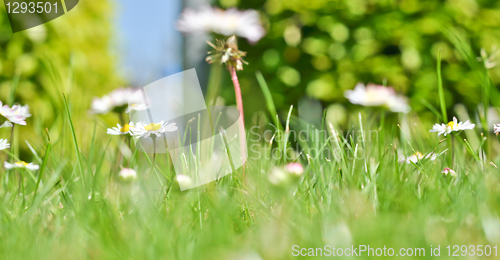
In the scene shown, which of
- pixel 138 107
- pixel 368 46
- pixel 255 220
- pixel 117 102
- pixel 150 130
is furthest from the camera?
pixel 368 46

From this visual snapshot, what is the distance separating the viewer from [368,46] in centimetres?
242

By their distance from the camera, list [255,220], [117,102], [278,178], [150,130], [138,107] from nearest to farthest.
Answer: [278,178] < [255,220] < [150,130] < [138,107] < [117,102]

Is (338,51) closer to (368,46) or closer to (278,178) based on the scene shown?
(368,46)

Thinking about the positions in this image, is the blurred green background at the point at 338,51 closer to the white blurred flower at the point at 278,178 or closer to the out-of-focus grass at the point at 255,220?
the out-of-focus grass at the point at 255,220

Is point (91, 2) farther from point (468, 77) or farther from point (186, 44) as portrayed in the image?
point (468, 77)

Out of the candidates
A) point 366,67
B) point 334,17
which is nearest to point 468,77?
point 366,67

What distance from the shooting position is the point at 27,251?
2.02 feet

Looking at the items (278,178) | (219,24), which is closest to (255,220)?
(278,178)

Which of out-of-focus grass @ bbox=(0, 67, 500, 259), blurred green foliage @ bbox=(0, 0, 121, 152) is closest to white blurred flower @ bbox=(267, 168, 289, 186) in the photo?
out-of-focus grass @ bbox=(0, 67, 500, 259)

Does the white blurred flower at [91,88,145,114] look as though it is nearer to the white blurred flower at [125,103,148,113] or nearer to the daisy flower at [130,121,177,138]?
the white blurred flower at [125,103,148,113]

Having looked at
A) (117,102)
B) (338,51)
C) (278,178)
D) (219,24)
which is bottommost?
(338,51)

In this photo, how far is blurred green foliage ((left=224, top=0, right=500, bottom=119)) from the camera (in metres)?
2.35

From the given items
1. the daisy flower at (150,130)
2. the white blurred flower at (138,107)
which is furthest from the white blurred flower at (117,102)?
the daisy flower at (150,130)

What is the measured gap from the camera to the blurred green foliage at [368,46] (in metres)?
2.35
